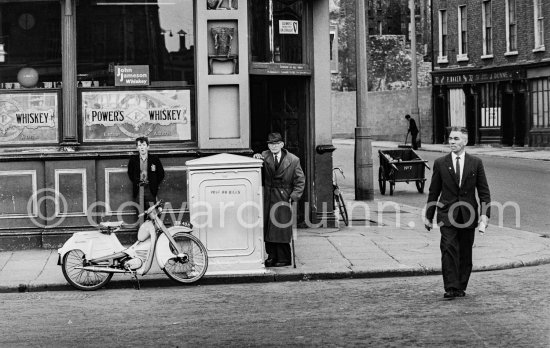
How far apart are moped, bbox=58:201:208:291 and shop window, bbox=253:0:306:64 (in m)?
4.52

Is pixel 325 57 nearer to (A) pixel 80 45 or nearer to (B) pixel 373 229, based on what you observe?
(B) pixel 373 229

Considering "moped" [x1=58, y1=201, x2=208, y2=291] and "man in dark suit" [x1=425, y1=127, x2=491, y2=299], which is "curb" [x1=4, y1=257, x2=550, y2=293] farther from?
"man in dark suit" [x1=425, y1=127, x2=491, y2=299]

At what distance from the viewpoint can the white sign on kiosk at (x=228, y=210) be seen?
39.6 ft

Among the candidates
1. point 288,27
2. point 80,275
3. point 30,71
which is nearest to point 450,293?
point 80,275

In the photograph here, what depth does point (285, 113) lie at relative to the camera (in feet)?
53.5

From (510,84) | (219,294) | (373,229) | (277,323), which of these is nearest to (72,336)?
(277,323)

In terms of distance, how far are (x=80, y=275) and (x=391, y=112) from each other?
138ft

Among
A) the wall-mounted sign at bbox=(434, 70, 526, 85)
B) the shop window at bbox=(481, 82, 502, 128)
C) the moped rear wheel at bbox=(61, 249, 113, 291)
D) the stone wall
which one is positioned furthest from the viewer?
the stone wall

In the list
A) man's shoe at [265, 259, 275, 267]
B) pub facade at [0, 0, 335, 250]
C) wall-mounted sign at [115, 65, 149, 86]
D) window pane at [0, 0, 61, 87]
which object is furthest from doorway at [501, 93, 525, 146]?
man's shoe at [265, 259, 275, 267]

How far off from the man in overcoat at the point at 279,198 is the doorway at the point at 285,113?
12.0 ft

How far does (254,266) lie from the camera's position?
477 inches

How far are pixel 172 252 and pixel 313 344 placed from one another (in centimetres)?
407

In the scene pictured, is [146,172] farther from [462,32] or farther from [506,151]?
[462,32]

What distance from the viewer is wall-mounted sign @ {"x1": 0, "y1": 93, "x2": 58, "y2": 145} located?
1449 centimetres
